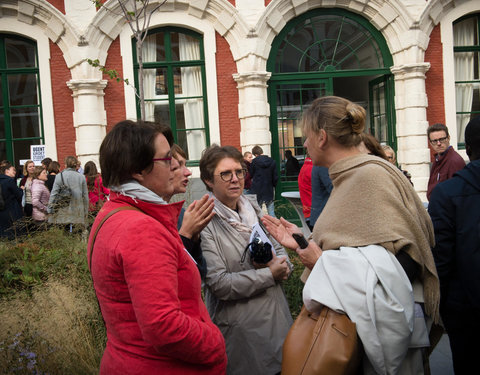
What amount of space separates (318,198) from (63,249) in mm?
3512

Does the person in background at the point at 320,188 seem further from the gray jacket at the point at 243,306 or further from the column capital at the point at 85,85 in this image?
the column capital at the point at 85,85

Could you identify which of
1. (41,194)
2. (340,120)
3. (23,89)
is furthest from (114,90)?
(340,120)

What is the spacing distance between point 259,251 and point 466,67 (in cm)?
1263

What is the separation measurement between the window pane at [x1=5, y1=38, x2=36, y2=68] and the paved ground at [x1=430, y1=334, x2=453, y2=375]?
11.4 meters

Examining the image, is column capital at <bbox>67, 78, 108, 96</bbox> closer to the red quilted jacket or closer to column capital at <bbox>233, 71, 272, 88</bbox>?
column capital at <bbox>233, 71, 272, 88</bbox>

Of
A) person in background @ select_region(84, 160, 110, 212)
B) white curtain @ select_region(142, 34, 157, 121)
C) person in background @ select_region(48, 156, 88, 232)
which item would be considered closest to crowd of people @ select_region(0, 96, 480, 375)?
person in background @ select_region(48, 156, 88, 232)

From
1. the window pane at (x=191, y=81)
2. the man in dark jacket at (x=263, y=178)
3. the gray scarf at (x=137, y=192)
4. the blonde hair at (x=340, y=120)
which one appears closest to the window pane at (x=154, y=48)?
the window pane at (x=191, y=81)

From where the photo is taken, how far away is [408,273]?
2057mm

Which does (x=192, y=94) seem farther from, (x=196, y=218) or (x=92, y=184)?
(x=196, y=218)

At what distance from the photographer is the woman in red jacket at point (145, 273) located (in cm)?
164

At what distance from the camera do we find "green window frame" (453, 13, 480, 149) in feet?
42.3

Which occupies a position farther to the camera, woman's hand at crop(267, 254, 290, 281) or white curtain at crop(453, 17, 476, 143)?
white curtain at crop(453, 17, 476, 143)

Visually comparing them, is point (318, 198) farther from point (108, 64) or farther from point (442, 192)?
point (108, 64)

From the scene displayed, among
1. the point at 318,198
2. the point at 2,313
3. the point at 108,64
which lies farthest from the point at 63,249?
the point at 108,64
